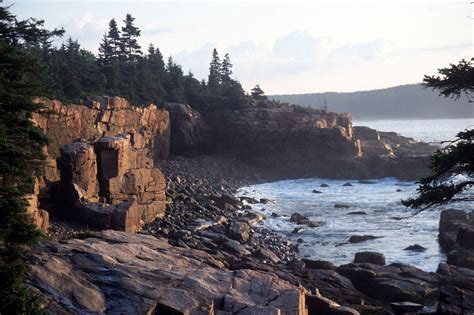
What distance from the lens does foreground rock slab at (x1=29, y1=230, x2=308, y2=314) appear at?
1357cm

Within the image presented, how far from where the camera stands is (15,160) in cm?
1316

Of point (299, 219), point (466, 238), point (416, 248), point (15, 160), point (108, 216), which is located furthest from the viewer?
point (299, 219)

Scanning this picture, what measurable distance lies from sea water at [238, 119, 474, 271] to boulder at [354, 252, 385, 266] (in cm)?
80

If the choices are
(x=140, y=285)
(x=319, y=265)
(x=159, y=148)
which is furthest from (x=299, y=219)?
(x=140, y=285)

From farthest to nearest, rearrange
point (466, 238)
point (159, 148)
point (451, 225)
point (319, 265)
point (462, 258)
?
point (159, 148)
point (451, 225)
point (466, 238)
point (462, 258)
point (319, 265)

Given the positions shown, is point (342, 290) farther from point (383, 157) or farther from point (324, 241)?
point (383, 157)

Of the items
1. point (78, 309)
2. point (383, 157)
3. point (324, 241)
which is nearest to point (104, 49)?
point (383, 157)

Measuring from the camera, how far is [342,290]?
835 inches

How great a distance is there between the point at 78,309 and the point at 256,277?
18.3 feet

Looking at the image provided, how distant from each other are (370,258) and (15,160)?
61.0ft

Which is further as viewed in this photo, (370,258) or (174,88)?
(174,88)

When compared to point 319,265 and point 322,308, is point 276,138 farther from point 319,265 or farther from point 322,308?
point 322,308

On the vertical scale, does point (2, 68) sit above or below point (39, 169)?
above

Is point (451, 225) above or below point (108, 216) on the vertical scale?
below
